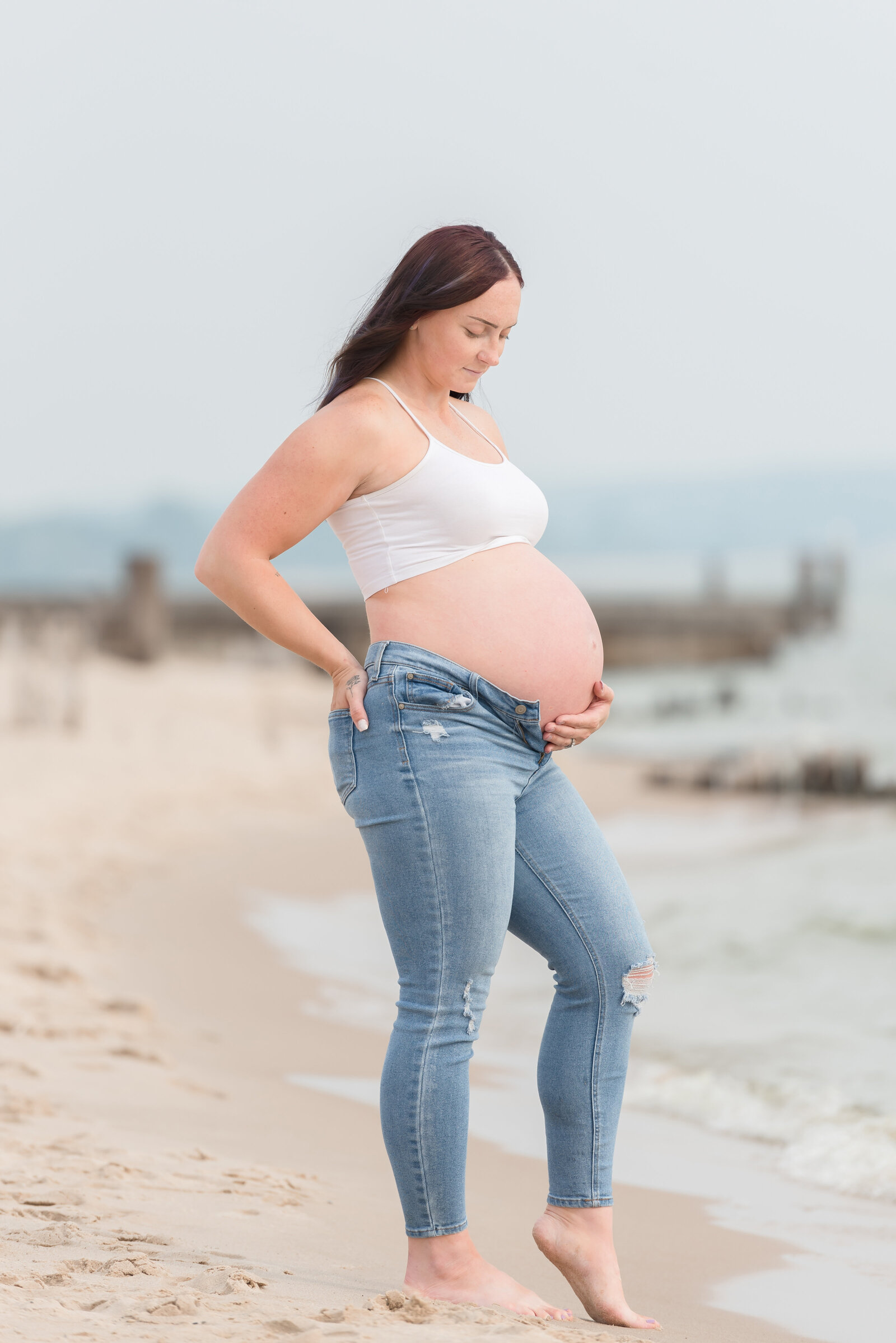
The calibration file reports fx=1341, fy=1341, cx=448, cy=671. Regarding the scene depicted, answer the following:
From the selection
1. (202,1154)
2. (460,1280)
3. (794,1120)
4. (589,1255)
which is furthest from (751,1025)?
(460,1280)

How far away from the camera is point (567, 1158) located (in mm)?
2023

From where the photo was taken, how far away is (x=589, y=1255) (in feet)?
6.59

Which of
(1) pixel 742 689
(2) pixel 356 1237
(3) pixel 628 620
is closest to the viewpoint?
(2) pixel 356 1237

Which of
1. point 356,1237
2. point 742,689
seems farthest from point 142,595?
point 356,1237

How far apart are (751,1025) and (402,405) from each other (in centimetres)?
338

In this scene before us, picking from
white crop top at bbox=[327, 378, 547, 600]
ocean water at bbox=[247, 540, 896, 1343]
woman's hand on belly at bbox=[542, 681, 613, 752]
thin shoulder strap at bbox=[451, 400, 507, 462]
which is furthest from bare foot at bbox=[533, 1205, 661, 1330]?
thin shoulder strap at bbox=[451, 400, 507, 462]

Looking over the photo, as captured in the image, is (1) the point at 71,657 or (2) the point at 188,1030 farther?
(1) the point at 71,657

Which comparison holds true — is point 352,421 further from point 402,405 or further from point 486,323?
point 486,323

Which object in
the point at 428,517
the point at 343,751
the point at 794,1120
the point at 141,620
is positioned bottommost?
the point at 141,620

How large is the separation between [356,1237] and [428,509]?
1.35m

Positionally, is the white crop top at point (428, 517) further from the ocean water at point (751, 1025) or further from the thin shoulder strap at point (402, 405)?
the ocean water at point (751, 1025)

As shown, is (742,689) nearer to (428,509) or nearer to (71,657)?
(71,657)

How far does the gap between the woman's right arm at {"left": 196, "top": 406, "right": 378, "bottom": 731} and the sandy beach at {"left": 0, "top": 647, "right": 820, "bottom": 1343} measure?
2.81ft

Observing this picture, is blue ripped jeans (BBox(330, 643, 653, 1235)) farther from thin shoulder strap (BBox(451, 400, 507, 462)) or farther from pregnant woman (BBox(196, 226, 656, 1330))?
thin shoulder strap (BBox(451, 400, 507, 462))
